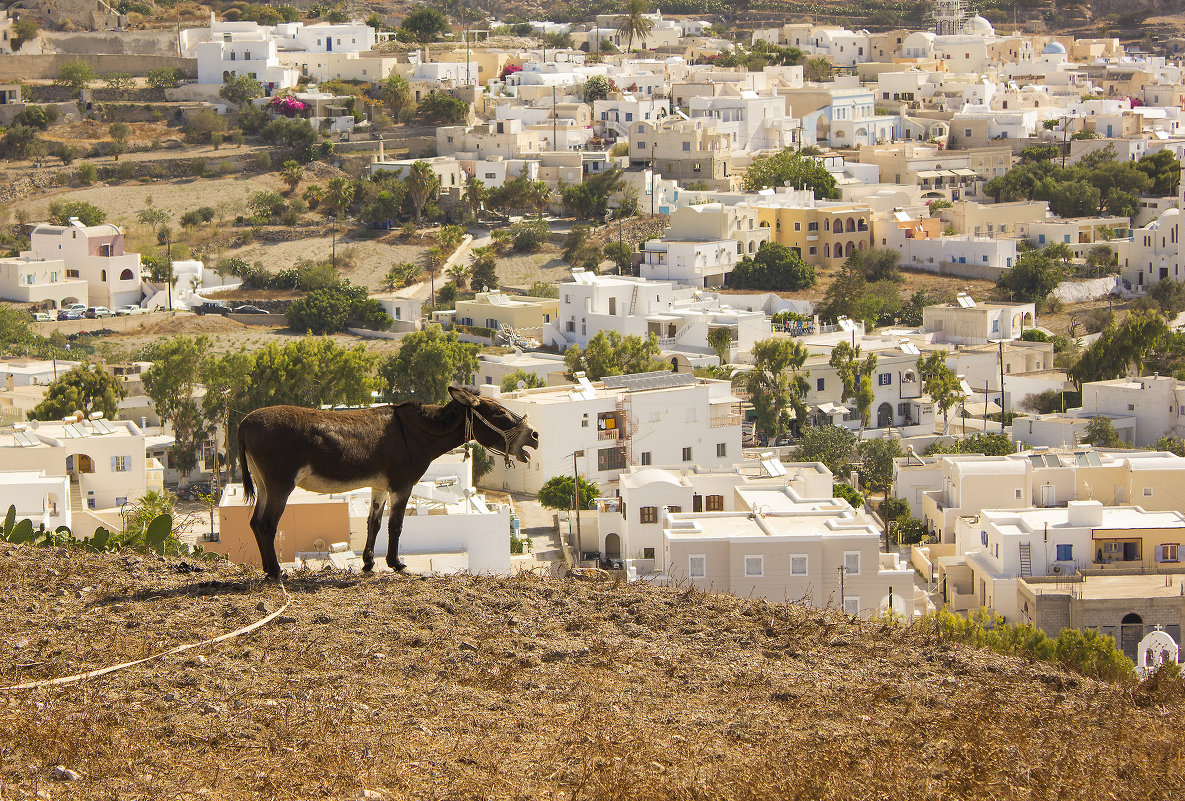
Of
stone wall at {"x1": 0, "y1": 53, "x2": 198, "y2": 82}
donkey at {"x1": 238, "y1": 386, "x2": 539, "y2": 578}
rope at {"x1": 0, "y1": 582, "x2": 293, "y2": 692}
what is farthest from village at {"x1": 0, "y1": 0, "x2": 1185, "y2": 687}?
rope at {"x1": 0, "y1": 582, "x2": 293, "y2": 692}

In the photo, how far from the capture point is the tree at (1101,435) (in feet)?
82.1

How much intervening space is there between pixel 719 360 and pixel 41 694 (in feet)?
83.1

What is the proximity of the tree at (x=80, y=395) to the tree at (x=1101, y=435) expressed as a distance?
49.4 ft

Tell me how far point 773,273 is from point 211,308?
40.9ft

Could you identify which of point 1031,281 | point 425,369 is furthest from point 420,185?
point 1031,281

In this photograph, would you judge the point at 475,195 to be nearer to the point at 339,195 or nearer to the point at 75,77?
the point at 339,195

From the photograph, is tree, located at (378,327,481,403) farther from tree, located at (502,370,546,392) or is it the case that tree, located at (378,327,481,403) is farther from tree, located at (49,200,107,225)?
tree, located at (49,200,107,225)

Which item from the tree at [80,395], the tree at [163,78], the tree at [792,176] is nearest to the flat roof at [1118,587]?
the tree at [80,395]

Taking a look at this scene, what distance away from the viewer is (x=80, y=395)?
2520 centimetres

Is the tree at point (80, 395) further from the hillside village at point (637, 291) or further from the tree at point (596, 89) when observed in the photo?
the tree at point (596, 89)

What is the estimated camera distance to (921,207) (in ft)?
140

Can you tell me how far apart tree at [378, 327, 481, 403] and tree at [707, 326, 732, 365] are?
15.2 feet

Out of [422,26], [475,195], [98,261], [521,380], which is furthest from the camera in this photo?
[422,26]

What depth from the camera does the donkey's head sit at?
6.19 m
